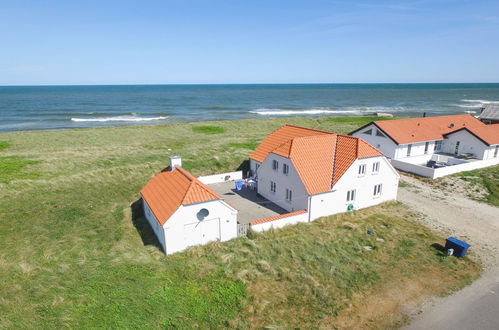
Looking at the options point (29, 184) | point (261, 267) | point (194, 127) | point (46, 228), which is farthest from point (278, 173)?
point (194, 127)

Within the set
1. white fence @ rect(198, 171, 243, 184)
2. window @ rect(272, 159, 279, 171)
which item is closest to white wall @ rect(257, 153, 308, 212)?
window @ rect(272, 159, 279, 171)

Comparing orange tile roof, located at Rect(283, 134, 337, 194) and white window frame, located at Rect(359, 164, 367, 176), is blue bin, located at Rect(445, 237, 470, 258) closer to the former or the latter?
white window frame, located at Rect(359, 164, 367, 176)

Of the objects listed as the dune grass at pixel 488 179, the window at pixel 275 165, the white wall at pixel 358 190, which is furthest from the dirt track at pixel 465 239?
the window at pixel 275 165

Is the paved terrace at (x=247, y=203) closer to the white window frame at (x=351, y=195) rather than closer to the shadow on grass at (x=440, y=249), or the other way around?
the white window frame at (x=351, y=195)

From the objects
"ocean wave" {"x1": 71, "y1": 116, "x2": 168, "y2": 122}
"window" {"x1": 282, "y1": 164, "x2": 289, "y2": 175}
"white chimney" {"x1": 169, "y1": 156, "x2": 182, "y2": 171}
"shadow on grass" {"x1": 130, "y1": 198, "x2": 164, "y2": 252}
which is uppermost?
"white chimney" {"x1": 169, "y1": 156, "x2": 182, "y2": 171}

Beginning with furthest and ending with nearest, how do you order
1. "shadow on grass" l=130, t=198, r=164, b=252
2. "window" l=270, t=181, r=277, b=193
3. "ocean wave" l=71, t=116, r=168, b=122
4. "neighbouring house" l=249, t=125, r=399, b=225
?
"ocean wave" l=71, t=116, r=168, b=122, "window" l=270, t=181, r=277, b=193, "neighbouring house" l=249, t=125, r=399, b=225, "shadow on grass" l=130, t=198, r=164, b=252

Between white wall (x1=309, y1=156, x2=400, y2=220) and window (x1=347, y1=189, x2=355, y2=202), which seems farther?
window (x1=347, y1=189, x2=355, y2=202)
